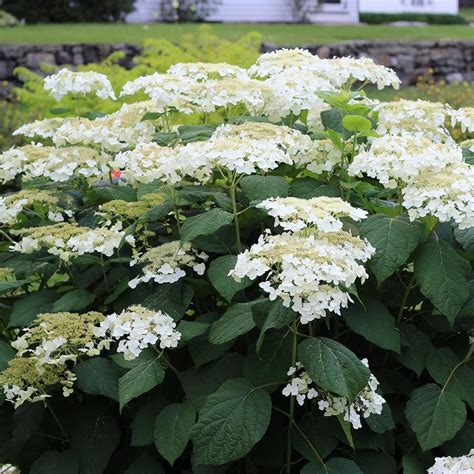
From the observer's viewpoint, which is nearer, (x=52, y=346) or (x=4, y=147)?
(x=52, y=346)

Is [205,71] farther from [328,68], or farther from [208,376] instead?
[208,376]

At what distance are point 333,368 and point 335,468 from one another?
0.28m

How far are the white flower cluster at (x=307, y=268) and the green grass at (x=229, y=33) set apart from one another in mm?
12945

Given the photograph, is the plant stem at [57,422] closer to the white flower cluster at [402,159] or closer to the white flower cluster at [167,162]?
the white flower cluster at [167,162]

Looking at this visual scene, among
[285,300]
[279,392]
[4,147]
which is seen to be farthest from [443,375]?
[4,147]

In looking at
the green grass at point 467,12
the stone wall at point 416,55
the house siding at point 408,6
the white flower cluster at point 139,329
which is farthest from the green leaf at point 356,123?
the green grass at point 467,12

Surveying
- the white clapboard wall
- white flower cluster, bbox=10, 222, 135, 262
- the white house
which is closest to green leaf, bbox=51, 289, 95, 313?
white flower cluster, bbox=10, 222, 135, 262

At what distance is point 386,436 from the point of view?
91.1 inches

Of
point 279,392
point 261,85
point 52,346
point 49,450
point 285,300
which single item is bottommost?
point 49,450

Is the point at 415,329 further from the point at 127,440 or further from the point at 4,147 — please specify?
the point at 4,147

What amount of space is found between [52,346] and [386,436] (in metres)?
0.87

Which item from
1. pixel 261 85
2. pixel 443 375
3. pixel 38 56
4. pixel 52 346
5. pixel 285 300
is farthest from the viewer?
pixel 38 56

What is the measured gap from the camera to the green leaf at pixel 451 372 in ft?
7.39

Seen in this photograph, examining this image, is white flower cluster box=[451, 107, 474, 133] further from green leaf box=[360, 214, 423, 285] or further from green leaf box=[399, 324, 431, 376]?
green leaf box=[399, 324, 431, 376]
